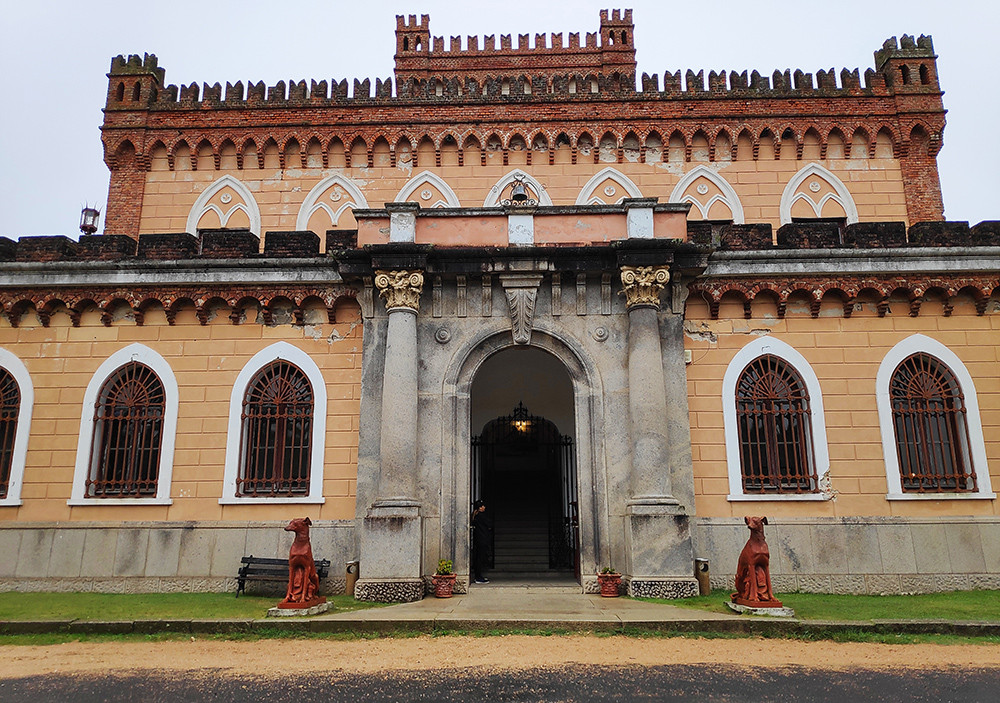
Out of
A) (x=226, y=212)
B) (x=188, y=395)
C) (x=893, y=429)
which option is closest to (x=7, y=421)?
(x=188, y=395)

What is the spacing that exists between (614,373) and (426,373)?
3.58 metres

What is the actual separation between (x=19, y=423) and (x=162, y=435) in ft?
9.81

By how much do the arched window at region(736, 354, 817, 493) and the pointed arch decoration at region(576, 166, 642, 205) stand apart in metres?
7.58

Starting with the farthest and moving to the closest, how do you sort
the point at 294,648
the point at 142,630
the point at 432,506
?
1. the point at 432,506
2. the point at 142,630
3. the point at 294,648

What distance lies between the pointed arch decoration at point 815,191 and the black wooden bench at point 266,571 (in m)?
14.9

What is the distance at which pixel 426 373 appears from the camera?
1317cm

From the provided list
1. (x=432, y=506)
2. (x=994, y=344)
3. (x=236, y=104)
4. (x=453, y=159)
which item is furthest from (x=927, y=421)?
(x=236, y=104)

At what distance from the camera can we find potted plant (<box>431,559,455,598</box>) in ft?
38.5

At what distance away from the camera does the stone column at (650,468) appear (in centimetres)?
1160

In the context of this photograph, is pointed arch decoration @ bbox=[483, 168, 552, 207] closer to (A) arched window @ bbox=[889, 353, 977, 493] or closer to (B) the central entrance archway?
(B) the central entrance archway

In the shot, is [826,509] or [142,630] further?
[826,509]

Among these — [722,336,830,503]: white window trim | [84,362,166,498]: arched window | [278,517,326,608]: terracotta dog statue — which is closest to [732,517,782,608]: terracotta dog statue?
[722,336,830,503]: white window trim

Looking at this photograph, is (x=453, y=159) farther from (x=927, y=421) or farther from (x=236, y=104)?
(x=927, y=421)

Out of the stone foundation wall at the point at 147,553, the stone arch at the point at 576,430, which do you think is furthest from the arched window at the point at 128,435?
the stone arch at the point at 576,430
